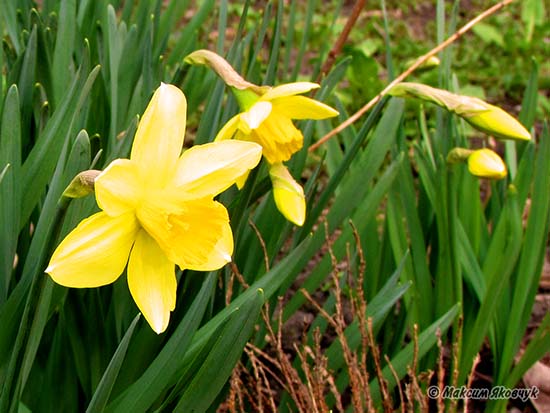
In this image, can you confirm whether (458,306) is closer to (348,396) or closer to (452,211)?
(452,211)

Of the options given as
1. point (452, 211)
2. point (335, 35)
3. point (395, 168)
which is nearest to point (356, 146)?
point (395, 168)

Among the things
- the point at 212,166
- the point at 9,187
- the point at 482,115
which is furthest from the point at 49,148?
the point at 482,115

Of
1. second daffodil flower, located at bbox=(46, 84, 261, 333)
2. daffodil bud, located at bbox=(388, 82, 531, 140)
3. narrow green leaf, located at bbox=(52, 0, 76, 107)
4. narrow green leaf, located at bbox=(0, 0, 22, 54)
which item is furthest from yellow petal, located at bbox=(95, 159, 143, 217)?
narrow green leaf, located at bbox=(0, 0, 22, 54)

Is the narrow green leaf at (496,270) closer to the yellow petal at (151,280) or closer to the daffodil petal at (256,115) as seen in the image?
the daffodil petal at (256,115)

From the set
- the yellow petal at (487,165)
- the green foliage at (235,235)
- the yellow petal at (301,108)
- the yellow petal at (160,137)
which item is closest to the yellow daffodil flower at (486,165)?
the yellow petal at (487,165)

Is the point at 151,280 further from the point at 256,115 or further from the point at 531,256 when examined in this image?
the point at 531,256
